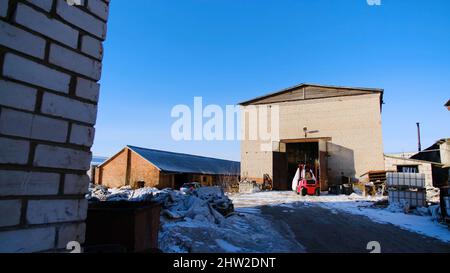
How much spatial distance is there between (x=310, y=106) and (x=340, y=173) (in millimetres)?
6158

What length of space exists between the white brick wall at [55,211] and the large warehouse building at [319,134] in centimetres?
2126

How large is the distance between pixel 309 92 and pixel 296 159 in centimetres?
624

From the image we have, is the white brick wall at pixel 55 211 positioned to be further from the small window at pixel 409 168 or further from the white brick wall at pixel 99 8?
the small window at pixel 409 168

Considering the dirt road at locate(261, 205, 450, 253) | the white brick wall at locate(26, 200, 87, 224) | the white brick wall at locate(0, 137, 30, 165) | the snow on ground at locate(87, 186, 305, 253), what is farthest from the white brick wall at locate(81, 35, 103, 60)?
the dirt road at locate(261, 205, 450, 253)

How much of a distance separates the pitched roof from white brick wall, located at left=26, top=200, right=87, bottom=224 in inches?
973

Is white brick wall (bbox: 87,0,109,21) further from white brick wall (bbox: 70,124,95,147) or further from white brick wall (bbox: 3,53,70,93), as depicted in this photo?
white brick wall (bbox: 70,124,95,147)

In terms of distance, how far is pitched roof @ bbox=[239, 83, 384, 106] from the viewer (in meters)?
23.9

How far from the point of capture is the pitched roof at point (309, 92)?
23.9 meters

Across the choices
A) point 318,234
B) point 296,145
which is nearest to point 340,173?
point 296,145

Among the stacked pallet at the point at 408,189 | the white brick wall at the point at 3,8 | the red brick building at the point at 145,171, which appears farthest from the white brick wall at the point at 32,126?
the red brick building at the point at 145,171

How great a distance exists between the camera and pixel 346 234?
26.1ft

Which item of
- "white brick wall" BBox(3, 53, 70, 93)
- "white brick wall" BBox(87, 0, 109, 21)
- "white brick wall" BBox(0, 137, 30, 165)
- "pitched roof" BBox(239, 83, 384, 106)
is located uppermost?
"pitched roof" BBox(239, 83, 384, 106)

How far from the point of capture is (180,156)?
3900 centimetres
